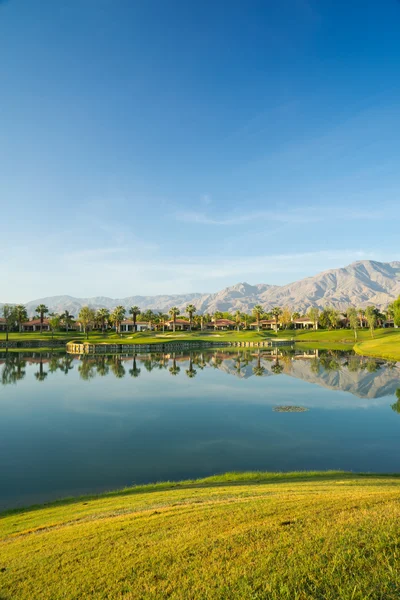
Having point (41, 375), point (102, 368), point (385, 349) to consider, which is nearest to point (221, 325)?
point (385, 349)

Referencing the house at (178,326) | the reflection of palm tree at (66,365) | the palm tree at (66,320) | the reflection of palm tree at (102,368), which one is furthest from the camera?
the house at (178,326)

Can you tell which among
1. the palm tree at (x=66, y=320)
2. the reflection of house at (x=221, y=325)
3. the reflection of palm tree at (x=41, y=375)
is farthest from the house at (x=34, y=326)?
the reflection of palm tree at (x=41, y=375)

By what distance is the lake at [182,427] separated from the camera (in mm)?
20156

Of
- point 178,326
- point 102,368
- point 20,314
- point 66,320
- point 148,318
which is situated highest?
point 20,314

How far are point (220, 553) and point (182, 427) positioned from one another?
2245 centimetres

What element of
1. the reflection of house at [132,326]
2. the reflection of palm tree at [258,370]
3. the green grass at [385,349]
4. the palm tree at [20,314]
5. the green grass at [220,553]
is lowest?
the reflection of palm tree at [258,370]

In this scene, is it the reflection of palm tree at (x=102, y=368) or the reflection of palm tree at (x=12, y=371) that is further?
the reflection of palm tree at (x=102, y=368)

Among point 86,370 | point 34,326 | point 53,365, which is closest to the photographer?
point 86,370

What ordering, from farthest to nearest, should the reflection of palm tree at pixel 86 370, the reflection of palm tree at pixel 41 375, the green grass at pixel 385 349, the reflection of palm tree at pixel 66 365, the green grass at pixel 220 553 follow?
the green grass at pixel 385 349, the reflection of palm tree at pixel 66 365, the reflection of palm tree at pixel 86 370, the reflection of palm tree at pixel 41 375, the green grass at pixel 220 553

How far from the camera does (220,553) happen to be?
6.85 meters

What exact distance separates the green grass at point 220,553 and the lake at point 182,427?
30.7 feet

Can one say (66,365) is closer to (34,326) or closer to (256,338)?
(256,338)

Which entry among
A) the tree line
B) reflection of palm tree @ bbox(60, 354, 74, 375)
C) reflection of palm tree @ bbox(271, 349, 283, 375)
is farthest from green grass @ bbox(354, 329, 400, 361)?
reflection of palm tree @ bbox(60, 354, 74, 375)

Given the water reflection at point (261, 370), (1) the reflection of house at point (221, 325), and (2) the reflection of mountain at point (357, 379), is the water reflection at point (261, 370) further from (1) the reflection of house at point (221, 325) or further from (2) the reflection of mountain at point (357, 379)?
(1) the reflection of house at point (221, 325)
